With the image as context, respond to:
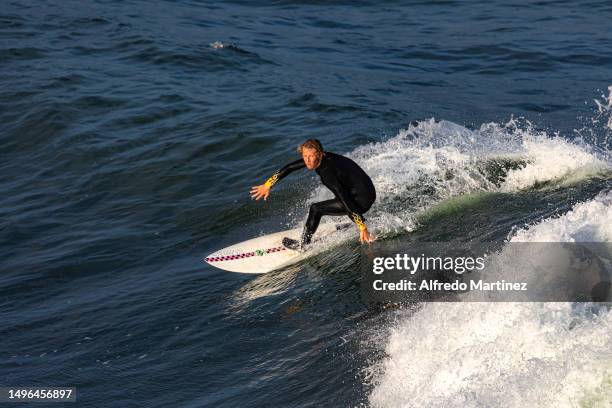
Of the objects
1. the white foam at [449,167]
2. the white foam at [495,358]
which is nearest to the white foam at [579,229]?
the white foam at [495,358]

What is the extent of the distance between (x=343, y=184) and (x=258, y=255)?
1598 mm

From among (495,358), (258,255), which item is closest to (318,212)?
(258,255)

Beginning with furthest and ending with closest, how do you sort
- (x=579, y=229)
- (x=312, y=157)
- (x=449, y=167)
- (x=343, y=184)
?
(x=449, y=167)
(x=343, y=184)
(x=312, y=157)
(x=579, y=229)

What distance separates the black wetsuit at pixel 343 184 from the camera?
9.62 m

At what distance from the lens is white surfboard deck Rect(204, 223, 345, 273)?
10422 millimetres

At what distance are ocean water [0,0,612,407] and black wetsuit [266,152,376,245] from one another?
687 mm

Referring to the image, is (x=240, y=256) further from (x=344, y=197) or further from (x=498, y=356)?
(x=498, y=356)

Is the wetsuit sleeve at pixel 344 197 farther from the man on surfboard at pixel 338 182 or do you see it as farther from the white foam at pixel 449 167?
the white foam at pixel 449 167

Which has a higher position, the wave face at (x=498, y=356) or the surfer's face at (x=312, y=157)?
the surfer's face at (x=312, y=157)

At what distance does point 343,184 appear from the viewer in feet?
32.1

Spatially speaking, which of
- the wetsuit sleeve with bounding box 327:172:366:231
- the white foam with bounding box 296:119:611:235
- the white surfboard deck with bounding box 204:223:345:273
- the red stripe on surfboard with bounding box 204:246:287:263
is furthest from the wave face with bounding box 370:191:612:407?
the white foam with bounding box 296:119:611:235

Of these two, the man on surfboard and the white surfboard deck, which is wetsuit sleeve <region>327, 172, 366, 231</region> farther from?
the white surfboard deck

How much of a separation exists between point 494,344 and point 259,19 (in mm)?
20364

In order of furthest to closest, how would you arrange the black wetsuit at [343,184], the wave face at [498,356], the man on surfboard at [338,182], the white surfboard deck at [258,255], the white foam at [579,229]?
the white surfboard deck at [258,255] < the black wetsuit at [343,184] < the man on surfboard at [338,182] < the white foam at [579,229] < the wave face at [498,356]
